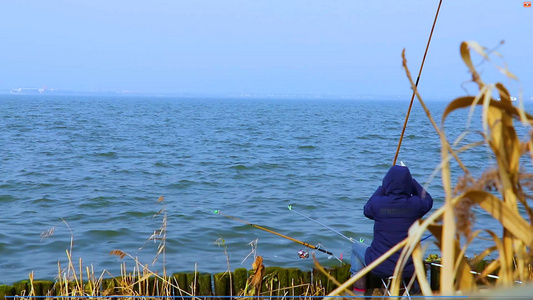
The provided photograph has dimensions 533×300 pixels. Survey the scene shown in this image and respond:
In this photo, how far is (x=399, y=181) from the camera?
474 centimetres

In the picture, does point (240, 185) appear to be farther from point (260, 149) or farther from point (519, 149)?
point (519, 149)

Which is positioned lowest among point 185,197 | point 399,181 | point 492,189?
point 185,197

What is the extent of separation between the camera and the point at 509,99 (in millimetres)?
1357

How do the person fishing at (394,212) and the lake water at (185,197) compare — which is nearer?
the person fishing at (394,212)

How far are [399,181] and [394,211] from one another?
9.8 inches

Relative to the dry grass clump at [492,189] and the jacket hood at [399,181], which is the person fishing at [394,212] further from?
the dry grass clump at [492,189]

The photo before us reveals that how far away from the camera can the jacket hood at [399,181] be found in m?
4.72

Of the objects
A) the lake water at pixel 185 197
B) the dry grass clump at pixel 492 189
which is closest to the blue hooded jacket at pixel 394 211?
the lake water at pixel 185 197

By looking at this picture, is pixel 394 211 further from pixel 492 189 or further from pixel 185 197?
pixel 185 197

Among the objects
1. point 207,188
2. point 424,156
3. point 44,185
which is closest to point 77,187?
point 44,185

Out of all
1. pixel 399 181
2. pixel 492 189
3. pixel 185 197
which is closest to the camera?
pixel 492 189

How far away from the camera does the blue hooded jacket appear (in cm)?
474

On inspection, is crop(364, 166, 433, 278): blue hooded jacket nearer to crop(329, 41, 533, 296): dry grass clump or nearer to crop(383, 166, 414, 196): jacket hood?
crop(383, 166, 414, 196): jacket hood

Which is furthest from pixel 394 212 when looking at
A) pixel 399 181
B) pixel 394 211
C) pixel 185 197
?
pixel 185 197
